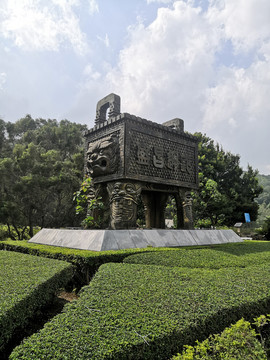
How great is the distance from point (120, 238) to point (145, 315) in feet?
15.6

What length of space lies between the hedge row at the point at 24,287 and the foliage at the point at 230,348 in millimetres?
1817

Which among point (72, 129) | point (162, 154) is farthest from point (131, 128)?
point (72, 129)

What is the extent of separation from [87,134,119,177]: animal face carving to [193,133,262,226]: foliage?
1244 cm

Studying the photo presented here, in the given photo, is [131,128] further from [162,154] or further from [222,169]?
[222,169]

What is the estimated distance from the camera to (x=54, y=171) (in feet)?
62.1

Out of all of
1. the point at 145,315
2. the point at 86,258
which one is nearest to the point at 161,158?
the point at 86,258

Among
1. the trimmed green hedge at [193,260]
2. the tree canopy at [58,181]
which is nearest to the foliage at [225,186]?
the tree canopy at [58,181]

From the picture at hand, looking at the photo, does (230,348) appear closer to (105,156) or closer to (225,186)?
(105,156)

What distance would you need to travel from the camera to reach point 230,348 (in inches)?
88.7

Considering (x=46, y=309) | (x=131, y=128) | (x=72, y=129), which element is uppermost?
(x=72, y=129)

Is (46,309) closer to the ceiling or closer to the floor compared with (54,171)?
closer to the floor

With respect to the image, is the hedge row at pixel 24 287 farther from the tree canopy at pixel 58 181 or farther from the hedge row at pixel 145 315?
the tree canopy at pixel 58 181

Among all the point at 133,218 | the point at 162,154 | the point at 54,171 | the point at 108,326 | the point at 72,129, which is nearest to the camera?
the point at 108,326

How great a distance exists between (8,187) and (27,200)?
1602mm
